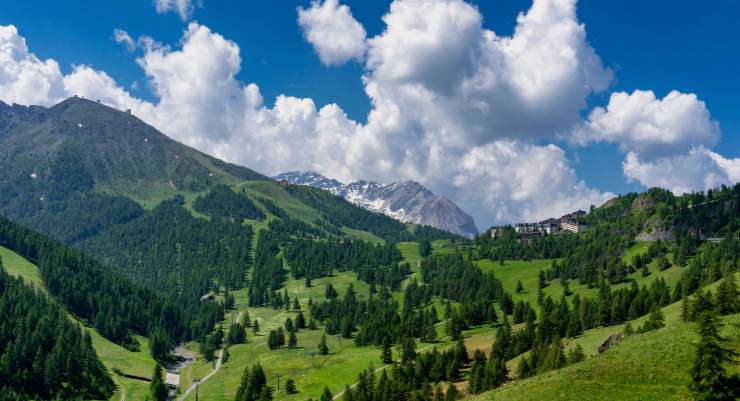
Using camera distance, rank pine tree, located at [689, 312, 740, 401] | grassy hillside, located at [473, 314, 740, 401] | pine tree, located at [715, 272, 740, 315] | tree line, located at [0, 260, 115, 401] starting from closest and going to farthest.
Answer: pine tree, located at [689, 312, 740, 401], grassy hillside, located at [473, 314, 740, 401], pine tree, located at [715, 272, 740, 315], tree line, located at [0, 260, 115, 401]

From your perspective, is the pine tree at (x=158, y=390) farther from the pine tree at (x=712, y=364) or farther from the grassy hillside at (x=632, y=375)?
the pine tree at (x=712, y=364)

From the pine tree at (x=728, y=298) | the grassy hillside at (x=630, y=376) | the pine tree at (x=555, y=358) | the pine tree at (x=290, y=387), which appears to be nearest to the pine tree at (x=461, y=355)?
the pine tree at (x=555, y=358)

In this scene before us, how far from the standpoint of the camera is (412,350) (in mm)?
156000

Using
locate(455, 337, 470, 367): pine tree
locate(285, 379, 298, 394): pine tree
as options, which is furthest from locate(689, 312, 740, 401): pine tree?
locate(285, 379, 298, 394): pine tree

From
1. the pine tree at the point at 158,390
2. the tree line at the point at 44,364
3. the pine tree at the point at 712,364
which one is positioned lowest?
the pine tree at the point at 158,390

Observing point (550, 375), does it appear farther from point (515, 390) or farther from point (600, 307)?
point (600, 307)

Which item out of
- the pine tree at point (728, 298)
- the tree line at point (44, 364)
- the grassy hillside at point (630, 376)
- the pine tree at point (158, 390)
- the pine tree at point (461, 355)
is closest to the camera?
the grassy hillside at point (630, 376)

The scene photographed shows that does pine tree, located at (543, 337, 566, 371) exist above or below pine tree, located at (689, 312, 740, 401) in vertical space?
below

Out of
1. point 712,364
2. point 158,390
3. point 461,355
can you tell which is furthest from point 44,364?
point 712,364

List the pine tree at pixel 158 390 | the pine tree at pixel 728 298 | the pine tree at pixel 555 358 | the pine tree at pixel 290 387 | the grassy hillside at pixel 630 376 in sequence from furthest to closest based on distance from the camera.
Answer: the pine tree at pixel 158 390 < the pine tree at pixel 290 387 < the pine tree at pixel 555 358 < the pine tree at pixel 728 298 < the grassy hillside at pixel 630 376

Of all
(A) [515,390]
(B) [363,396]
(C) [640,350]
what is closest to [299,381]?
(B) [363,396]

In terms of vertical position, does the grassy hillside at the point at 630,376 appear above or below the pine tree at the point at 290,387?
above

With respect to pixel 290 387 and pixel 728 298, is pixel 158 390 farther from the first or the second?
pixel 728 298

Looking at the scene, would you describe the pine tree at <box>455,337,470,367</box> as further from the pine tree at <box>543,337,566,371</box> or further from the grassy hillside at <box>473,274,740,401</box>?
the grassy hillside at <box>473,274,740,401</box>
